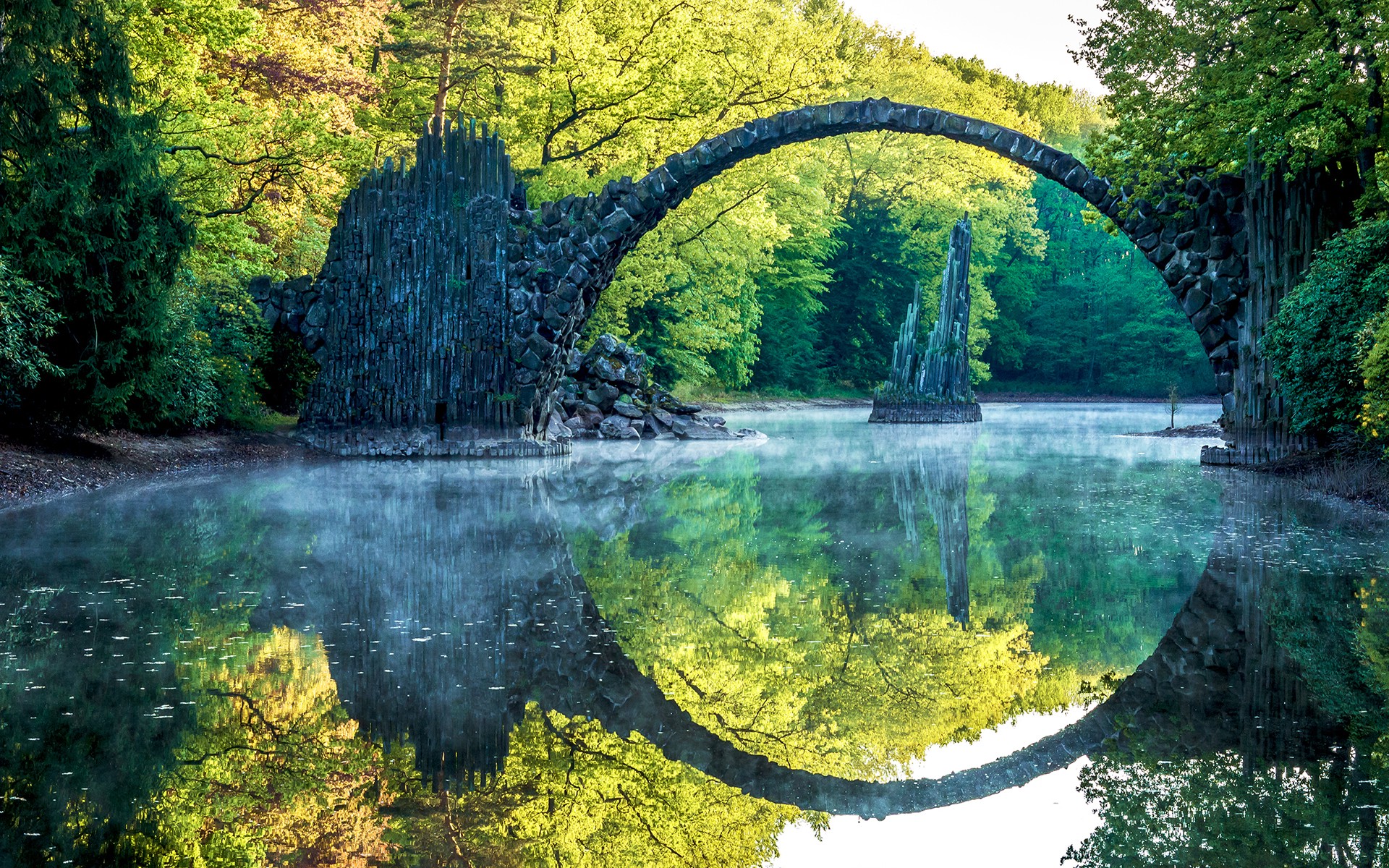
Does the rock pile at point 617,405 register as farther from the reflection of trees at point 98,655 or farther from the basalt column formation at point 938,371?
the reflection of trees at point 98,655

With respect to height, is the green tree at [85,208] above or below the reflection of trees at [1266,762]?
above

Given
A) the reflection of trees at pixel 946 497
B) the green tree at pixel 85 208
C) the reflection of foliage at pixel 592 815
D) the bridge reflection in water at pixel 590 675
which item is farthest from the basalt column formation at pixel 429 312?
the reflection of foliage at pixel 592 815

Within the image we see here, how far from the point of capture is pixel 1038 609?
6.91m

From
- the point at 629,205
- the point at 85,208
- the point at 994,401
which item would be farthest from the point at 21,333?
the point at 994,401

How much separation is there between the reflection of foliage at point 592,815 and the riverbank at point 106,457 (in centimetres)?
897

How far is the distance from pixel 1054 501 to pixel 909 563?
15.0 feet

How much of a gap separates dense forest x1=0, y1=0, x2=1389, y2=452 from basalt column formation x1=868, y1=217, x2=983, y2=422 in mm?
4530

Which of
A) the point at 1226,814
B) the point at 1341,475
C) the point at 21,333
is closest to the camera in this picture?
the point at 1226,814

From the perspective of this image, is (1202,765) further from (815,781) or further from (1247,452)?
(1247,452)

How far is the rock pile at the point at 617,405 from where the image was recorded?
85.3 feet

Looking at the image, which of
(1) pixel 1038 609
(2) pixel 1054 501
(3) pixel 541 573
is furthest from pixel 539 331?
(1) pixel 1038 609

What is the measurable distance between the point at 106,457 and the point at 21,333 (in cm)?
234

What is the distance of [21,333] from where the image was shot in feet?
41.5

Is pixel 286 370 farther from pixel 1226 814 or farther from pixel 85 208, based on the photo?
pixel 1226 814
